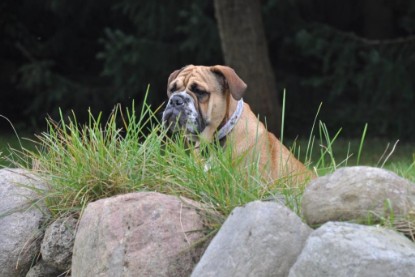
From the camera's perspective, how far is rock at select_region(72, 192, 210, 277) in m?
5.01

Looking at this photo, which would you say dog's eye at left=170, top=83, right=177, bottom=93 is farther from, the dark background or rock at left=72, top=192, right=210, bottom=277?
the dark background

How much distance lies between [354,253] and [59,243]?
2144mm

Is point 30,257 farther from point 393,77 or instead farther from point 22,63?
point 22,63

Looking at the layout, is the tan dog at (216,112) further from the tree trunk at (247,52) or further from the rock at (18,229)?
the tree trunk at (247,52)

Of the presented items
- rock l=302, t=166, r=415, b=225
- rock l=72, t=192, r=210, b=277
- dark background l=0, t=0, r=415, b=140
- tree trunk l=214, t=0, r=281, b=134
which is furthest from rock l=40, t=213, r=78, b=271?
dark background l=0, t=0, r=415, b=140

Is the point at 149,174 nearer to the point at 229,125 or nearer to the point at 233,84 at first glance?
the point at 229,125

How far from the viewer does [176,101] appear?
6.98 meters

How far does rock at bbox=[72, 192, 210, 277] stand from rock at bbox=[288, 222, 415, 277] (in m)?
0.94

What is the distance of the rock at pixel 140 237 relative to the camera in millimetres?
5008

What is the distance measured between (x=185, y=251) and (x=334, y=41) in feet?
34.9

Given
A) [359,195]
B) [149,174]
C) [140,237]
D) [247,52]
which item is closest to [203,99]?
[149,174]

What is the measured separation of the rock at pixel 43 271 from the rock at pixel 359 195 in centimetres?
187

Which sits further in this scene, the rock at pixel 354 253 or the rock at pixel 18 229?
the rock at pixel 18 229

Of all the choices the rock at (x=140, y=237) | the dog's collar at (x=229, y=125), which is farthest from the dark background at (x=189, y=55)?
the rock at (x=140, y=237)
